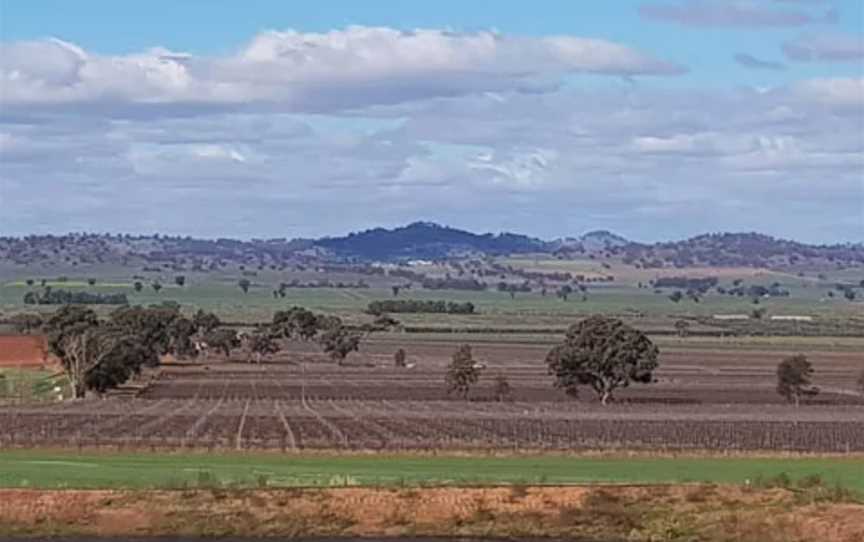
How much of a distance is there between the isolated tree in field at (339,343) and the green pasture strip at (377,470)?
104605 mm

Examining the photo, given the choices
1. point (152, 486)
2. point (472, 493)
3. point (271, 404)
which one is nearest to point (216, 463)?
point (152, 486)

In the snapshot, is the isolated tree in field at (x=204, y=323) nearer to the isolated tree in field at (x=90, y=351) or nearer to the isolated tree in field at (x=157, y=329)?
the isolated tree in field at (x=157, y=329)

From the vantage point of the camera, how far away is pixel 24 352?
516ft

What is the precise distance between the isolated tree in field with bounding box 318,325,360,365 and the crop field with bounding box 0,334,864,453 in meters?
6.49

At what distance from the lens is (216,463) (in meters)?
58.7

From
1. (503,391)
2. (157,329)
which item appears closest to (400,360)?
(157,329)

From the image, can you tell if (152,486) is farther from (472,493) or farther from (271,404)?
(271,404)

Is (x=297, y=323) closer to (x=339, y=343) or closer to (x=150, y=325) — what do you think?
(x=339, y=343)


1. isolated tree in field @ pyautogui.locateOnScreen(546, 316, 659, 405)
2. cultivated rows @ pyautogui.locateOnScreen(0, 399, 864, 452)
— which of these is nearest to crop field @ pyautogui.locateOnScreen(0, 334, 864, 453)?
cultivated rows @ pyautogui.locateOnScreen(0, 399, 864, 452)

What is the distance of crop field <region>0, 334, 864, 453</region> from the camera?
75.8m

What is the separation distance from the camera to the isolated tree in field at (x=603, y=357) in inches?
4520

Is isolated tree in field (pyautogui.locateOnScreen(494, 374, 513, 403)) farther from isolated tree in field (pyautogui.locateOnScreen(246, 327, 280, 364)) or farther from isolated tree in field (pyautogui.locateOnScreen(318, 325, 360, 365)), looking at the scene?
isolated tree in field (pyautogui.locateOnScreen(246, 327, 280, 364))

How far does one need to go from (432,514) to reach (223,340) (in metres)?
142

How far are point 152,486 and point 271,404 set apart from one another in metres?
64.3
